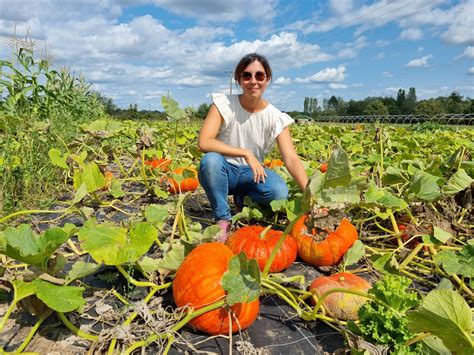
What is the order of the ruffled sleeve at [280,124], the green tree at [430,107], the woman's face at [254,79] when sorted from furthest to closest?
the green tree at [430,107] → the ruffled sleeve at [280,124] → the woman's face at [254,79]

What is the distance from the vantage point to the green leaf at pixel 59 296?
Result: 1355 millimetres

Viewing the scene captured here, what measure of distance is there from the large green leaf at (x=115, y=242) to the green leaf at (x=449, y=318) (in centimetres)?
91

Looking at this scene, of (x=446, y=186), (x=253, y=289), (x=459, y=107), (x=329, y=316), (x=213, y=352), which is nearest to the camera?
(x=253, y=289)

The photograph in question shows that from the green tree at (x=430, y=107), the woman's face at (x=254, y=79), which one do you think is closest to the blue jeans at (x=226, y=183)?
the woman's face at (x=254, y=79)

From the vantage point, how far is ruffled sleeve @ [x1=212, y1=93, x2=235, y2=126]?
279 cm

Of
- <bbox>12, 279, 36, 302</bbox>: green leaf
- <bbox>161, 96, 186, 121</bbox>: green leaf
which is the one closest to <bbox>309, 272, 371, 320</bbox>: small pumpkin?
<bbox>12, 279, 36, 302</bbox>: green leaf

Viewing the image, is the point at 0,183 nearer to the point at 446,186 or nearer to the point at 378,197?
the point at 378,197

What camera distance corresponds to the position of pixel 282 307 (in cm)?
186

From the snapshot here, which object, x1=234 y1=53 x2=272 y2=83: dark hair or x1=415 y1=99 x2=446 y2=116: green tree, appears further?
x1=415 y1=99 x2=446 y2=116: green tree

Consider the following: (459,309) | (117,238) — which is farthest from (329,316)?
(117,238)

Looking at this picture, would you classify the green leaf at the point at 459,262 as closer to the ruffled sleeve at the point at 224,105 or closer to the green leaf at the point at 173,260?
the green leaf at the point at 173,260

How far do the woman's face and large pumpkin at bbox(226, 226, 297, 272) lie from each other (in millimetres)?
968

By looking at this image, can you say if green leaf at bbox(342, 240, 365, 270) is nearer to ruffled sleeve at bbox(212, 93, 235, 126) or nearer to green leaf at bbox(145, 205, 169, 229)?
green leaf at bbox(145, 205, 169, 229)

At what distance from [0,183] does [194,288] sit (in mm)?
2382
